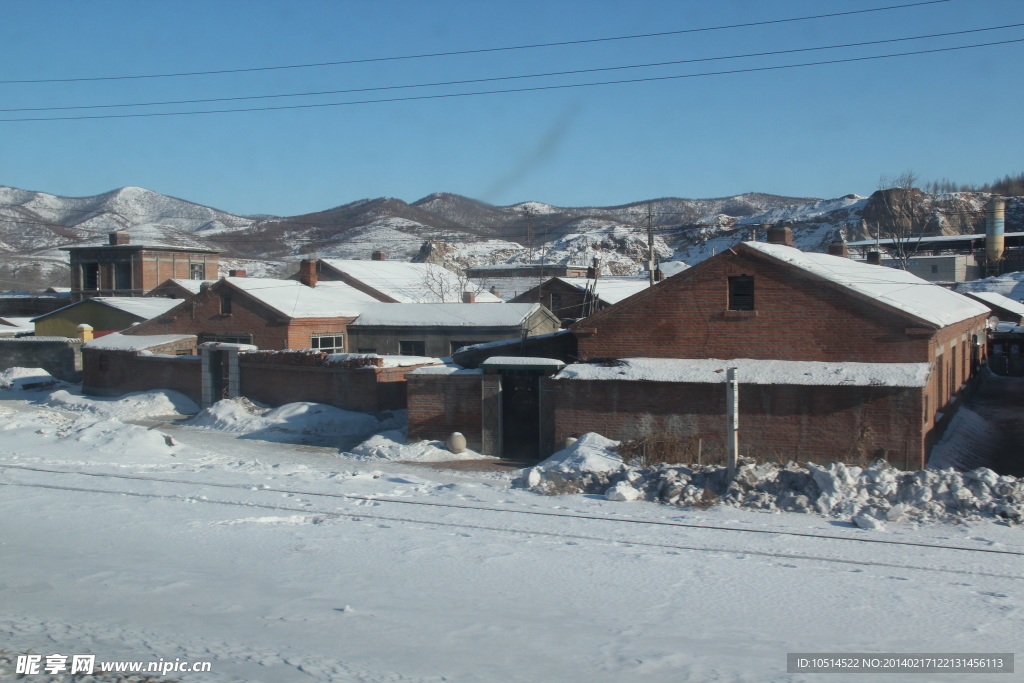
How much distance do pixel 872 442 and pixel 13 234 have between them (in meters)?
164

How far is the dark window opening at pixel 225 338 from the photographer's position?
3419 centimetres

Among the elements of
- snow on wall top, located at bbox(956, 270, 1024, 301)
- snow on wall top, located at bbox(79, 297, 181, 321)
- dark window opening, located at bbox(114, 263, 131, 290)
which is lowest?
snow on wall top, located at bbox(79, 297, 181, 321)

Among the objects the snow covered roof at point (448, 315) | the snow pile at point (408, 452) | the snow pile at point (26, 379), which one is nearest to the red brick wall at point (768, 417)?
the snow pile at point (408, 452)

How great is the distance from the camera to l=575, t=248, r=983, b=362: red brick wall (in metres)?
18.0

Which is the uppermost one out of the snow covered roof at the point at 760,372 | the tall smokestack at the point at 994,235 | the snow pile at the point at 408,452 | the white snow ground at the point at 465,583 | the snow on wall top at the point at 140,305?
the tall smokestack at the point at 994,235

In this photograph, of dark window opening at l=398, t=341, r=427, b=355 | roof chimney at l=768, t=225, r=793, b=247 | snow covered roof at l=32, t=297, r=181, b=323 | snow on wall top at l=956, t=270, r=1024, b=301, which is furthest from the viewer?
snow on wall top at l=956, t=270, r=1024, b=301

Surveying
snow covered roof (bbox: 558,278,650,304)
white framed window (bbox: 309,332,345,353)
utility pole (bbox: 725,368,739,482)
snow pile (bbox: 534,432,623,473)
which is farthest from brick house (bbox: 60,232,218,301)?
utility pole (bbox: 725,368,739,482)

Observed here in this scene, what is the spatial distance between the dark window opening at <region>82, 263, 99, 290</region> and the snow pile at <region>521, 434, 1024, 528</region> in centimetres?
5946

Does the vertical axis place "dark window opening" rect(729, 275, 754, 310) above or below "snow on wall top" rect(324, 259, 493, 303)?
below

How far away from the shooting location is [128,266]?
2499 inches

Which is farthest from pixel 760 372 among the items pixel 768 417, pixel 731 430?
pixel 731 430

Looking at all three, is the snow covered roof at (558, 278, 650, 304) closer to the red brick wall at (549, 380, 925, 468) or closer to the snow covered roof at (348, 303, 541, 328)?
the snow covered roof at (348, 303, 541, 328)

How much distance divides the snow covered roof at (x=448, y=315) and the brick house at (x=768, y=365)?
10958 mm

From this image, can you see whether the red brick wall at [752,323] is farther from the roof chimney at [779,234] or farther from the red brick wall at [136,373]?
the red brick wall at [136,373]
